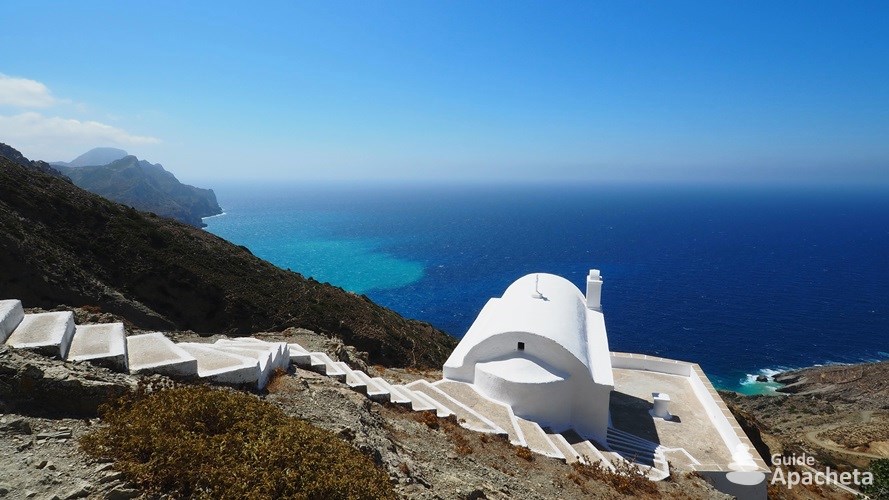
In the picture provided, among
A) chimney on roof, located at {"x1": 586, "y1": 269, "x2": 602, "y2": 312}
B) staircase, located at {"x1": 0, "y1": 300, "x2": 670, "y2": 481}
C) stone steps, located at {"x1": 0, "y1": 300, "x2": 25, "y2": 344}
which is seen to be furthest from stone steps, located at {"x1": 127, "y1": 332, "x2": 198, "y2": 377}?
chimney on roof, located at {"x1": 586, "y1": 269, "x2": 602, "y2": 312}

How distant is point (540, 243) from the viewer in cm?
11312

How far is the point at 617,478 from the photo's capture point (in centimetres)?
1225

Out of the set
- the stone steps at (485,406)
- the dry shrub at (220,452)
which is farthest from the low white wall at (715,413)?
the dry shrub at (220,452)

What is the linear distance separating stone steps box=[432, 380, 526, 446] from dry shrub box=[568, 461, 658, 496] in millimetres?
2034

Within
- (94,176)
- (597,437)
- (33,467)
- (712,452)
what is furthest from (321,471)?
(94,176)

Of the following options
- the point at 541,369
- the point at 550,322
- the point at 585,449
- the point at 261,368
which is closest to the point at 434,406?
the point at 541,369

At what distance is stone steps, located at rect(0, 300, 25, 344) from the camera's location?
7875 millimetres

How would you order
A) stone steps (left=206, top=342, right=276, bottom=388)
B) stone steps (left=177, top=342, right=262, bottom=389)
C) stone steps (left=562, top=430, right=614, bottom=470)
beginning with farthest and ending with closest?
stone steps (left=562, top=430, right=614, bottom=470)
stone steps (left=206, top=342, right=276, bottom=388)
stone steps (left=177, top=342, right=262, bottom=389)

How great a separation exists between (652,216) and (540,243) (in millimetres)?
82516

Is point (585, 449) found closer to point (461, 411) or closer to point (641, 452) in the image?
point (641, 452)

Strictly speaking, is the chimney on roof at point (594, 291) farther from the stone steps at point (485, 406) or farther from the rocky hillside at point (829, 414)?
the stone steps at point (485, 406)

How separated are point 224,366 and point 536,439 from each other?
9.79 m

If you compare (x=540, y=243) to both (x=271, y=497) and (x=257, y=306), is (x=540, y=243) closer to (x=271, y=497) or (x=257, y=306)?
(x=257, y=306)

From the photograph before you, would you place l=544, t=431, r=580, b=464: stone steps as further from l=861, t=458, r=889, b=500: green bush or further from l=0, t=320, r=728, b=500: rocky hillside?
l=861, t=458, r=889, b=500: green bush
